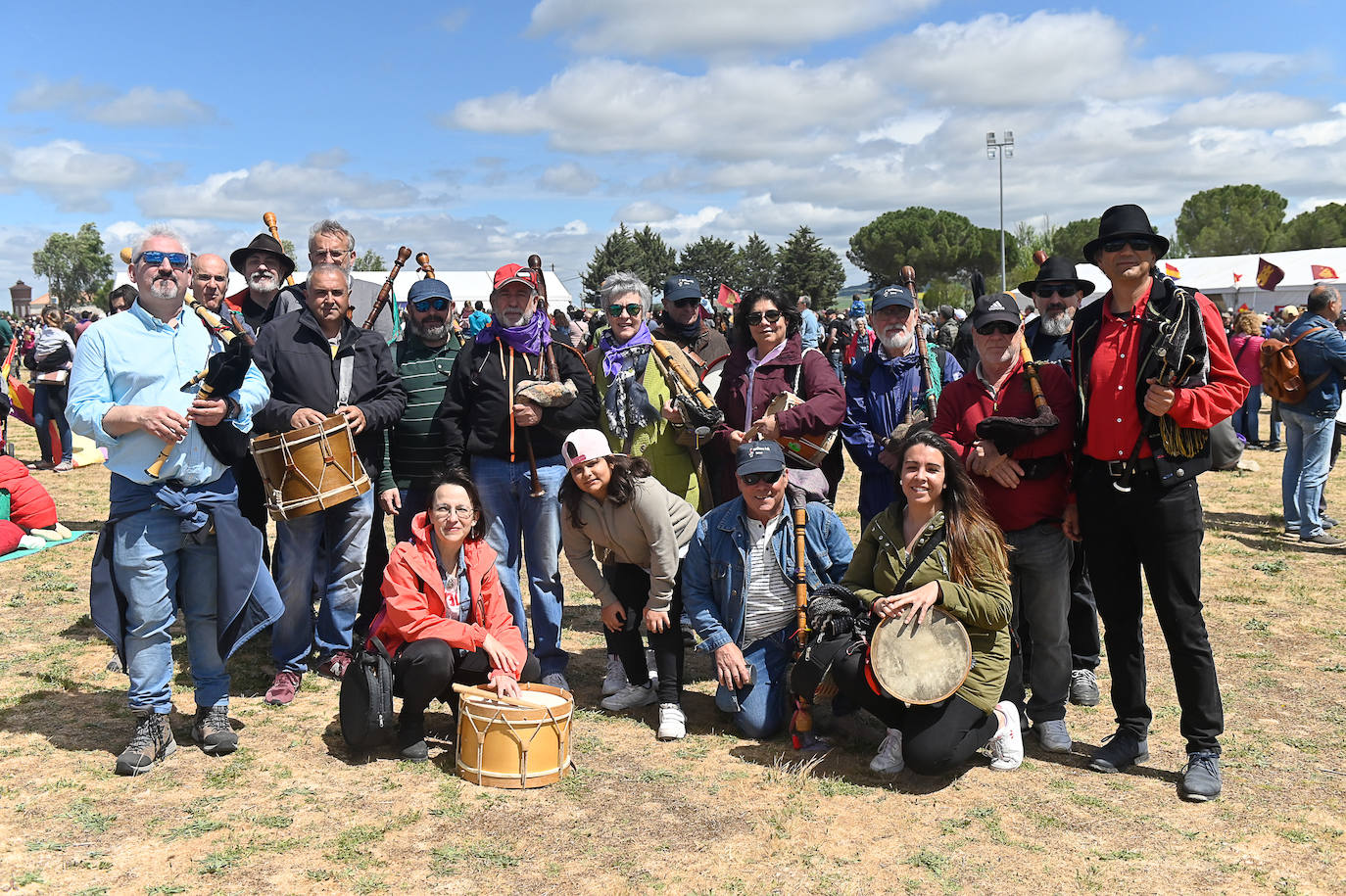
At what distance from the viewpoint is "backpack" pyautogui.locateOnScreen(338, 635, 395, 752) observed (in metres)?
4.37

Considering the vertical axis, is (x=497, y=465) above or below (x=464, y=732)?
above

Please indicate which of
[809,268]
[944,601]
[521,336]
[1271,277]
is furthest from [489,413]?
[809,268]

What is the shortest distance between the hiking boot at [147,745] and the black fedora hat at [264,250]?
9.01 feet

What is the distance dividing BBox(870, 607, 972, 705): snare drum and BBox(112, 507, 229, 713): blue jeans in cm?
294

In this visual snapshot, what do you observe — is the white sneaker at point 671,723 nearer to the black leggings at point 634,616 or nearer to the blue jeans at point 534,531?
the black leggings at point 634,616

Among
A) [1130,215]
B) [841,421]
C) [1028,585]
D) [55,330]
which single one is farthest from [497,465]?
[55,330]

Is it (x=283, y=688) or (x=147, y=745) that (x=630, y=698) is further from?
(x=147, y=745)

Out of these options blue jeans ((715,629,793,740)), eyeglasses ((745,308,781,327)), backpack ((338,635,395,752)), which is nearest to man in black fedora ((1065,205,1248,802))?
blue jeans ((715,629,793,740))

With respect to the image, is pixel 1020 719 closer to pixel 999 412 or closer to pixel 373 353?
pixel 999 412

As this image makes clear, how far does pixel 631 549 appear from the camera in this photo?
5156 millimetres

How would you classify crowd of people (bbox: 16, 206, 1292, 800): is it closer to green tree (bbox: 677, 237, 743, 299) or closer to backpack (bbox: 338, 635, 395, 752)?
backpack (bbox: 338, 635, 395, 752)

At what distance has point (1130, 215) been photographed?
3.96m

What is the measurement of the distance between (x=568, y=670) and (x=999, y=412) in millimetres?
2890

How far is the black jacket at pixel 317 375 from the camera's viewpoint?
511cm
